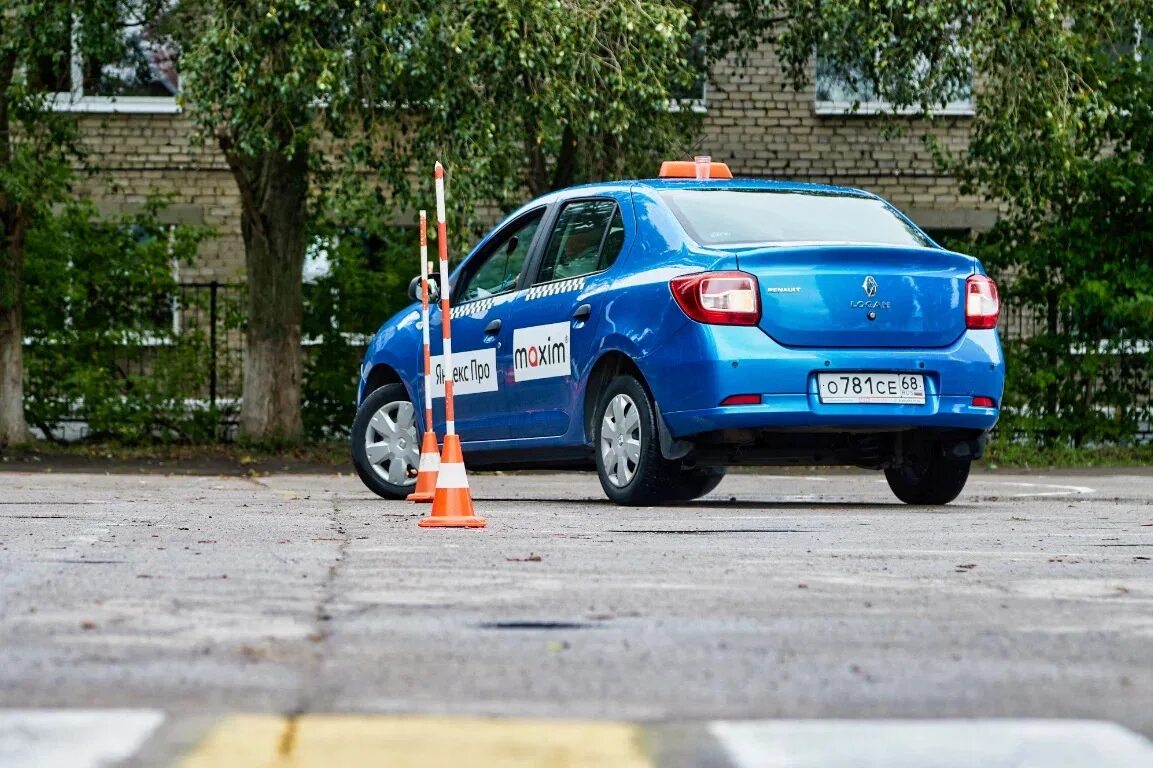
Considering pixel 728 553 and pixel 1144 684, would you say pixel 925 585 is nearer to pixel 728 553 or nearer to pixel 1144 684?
pixel 728 553

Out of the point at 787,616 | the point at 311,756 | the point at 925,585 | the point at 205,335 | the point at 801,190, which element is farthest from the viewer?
the point at 205,335

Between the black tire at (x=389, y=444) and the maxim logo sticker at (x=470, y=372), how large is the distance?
0.68 ft

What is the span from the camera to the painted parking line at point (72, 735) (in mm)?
3504

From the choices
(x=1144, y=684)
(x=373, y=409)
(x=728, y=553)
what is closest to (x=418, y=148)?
(x=373, y=409)

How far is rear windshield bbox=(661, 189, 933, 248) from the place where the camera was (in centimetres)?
1038

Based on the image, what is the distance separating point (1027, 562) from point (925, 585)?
991mm

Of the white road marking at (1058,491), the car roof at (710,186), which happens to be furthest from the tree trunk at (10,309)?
the car roof at (710,186)

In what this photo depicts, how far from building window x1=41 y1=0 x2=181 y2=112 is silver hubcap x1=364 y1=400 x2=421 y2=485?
6813 mm

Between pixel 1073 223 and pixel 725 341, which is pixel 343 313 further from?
pixel 725 341

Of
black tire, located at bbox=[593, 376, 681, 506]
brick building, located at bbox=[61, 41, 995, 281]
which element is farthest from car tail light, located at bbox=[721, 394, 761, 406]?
brick building, located at bbox=[61, 41, 995, 281]

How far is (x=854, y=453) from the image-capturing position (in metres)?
10.6

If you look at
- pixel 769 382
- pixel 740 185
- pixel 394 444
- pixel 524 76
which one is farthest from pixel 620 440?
pixel 524 76

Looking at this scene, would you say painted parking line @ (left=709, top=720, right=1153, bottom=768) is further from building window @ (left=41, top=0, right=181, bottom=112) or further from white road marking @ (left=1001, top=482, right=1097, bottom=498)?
building window @ (left=41, top=0, right=181, bottom=112)

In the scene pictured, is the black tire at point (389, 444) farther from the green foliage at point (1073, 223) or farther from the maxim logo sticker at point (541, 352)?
the green foliage at point (1073, 223)
